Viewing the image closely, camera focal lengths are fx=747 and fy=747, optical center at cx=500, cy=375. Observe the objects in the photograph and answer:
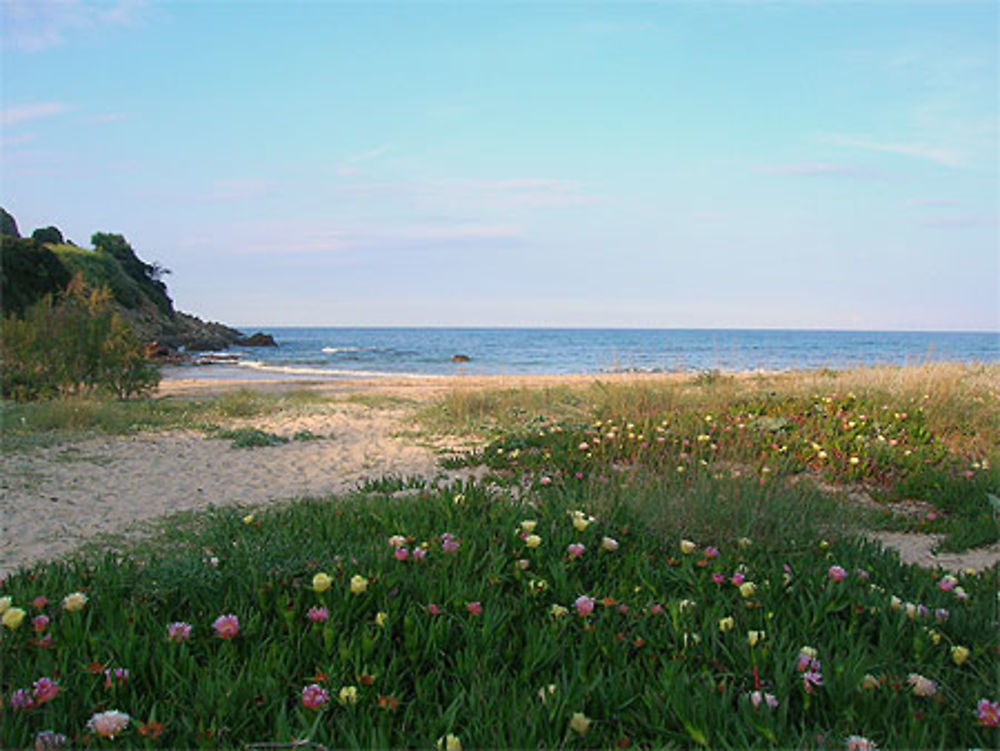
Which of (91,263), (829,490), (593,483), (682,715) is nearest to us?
(682,715)

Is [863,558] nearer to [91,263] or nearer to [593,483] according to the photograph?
[593,483]

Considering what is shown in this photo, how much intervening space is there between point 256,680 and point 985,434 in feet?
28.0

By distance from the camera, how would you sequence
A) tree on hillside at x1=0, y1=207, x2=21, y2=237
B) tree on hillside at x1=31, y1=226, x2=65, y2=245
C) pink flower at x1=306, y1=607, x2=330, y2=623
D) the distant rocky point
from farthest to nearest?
tree on hillside at x1=31, y1=226, x2=65, y2=245 < tree on hillside at x1=0, y1=207, x2=21, y2=237 < the distant rocky point < pink flower at x1=306, y1=607, x2=330, y2=623

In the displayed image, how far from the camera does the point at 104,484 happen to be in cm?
766

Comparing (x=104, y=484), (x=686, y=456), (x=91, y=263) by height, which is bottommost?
(x=104, y=484)

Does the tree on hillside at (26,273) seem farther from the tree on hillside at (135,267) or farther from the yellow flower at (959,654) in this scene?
the yellow flower at (959,654)

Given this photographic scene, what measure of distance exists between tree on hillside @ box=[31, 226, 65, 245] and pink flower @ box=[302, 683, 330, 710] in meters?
62.9

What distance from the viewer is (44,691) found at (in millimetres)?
2213

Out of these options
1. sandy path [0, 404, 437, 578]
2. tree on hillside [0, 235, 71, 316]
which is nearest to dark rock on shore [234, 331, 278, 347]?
tree on hillside [0, 235, 71, 316]

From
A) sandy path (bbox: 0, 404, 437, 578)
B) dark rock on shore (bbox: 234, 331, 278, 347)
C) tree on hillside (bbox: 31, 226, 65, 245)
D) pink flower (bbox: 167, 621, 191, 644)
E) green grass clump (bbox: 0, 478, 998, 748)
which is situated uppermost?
tree on hillside (bbox: 31, 226, 65, 245)

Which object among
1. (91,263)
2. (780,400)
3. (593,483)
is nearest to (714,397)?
(780,400)

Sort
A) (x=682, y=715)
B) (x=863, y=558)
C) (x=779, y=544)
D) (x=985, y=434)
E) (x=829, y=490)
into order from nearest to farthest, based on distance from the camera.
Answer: (x=682, y=715)
(x=863, y=558)
(x=779, y=544)
(x=829, y=490)
(x=985, y=434)

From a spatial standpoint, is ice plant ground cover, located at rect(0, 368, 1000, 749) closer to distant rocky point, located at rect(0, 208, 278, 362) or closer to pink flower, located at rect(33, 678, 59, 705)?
pink flower, located at rect(33, 678, 59, 705)

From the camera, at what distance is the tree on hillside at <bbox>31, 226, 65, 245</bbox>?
5594cm
